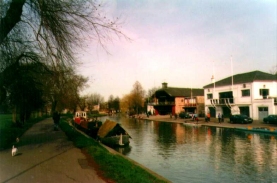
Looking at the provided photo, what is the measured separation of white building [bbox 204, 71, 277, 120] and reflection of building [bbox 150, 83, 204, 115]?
13440mm

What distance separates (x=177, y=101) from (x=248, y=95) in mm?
28913

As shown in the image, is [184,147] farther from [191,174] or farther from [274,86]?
[274,86]

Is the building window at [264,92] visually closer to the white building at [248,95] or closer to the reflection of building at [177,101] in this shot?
the white building at [248,95]

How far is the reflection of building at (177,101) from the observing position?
6406cm

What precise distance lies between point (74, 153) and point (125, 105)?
271 ft

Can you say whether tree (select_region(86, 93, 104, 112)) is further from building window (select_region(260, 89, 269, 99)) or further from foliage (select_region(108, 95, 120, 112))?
building window (select_region(260, 89, 269, 99))

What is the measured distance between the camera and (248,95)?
137ft

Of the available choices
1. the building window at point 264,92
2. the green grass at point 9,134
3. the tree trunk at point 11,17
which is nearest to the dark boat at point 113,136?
the green grass at point 9,134

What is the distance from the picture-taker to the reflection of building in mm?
64062

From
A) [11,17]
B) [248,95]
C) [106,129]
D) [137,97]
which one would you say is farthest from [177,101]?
[11,17]

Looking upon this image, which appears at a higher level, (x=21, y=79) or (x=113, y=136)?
(x=21, y=79)

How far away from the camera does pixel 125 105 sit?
95.9 m

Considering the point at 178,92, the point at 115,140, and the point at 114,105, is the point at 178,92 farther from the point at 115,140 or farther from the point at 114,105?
the point at 114,105

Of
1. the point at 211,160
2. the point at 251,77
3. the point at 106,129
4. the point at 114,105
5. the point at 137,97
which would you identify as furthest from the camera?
the point at 114,105
